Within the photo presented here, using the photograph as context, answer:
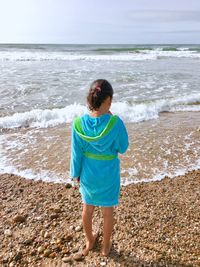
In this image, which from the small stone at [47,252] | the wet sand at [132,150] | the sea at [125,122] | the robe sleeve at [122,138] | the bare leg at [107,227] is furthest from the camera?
the sea at [125,122]

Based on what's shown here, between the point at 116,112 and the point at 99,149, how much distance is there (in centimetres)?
643

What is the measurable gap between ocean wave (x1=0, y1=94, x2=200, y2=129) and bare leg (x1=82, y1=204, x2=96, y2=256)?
4920 millimetres

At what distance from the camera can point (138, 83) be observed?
14000 mm

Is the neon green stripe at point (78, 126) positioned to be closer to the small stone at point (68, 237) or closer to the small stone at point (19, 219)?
the small stone at point (68, 237)

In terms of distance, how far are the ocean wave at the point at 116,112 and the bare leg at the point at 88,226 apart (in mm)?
4920

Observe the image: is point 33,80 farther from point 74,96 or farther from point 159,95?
point 159,95

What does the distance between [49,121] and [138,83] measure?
6966 mm

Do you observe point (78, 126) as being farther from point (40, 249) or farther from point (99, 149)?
point (40, 249)

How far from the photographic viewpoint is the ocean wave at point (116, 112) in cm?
784

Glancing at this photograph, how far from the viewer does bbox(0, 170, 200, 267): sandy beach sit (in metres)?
2.98

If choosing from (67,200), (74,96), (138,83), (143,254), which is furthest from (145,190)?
(138,83)

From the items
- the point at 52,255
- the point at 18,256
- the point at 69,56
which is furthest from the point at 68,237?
the point at 69,56

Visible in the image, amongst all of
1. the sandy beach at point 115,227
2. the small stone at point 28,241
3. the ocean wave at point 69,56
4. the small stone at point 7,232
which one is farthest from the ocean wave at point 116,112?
the ocean wave at point 69,56

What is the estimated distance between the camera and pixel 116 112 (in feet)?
29.4
